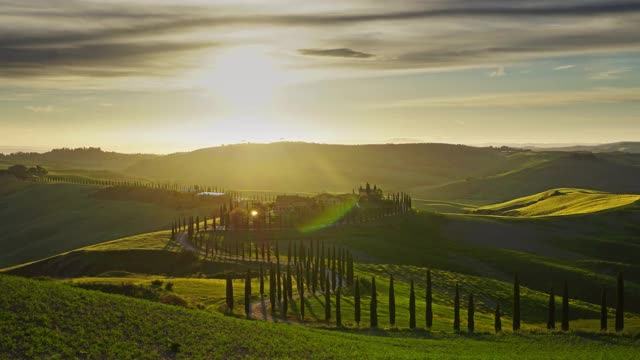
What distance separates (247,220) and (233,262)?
4276 cm

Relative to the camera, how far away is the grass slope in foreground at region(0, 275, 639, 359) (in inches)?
2135

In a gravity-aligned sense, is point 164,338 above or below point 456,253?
above

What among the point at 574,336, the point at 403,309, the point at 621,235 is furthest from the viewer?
the point at 621,235

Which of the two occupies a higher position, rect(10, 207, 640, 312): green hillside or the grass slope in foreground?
the grass slope in foreground

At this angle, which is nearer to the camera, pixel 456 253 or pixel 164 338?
pixel 164 338

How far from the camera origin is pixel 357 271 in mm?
129125

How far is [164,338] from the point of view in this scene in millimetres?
59531

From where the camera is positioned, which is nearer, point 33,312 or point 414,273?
point 33,312

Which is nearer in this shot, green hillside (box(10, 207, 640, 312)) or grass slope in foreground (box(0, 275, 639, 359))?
grass slope in foreground (box(0, 275, 639, 359))

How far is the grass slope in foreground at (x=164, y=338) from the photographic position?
178 ft

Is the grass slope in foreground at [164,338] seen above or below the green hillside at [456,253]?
above

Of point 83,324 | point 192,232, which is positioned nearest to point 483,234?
point 192,232

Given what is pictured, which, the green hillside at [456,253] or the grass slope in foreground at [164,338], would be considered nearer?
the grass slope in foreground at [164,338]

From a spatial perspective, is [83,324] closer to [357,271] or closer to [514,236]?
[357,271]
